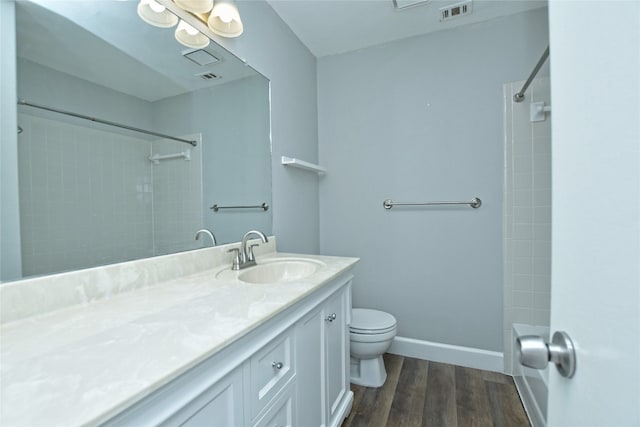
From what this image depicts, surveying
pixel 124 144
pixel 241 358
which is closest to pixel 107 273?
pixel 124 144

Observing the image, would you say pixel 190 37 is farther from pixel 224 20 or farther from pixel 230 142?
pixel 230 142

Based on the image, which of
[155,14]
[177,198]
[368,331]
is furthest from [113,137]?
[368,331]

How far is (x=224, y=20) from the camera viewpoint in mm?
1340

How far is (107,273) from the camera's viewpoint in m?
0.93

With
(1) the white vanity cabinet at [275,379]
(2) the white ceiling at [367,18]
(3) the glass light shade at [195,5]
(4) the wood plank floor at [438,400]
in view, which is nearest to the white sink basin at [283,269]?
(1) the white vanity cabinet at [275,379]

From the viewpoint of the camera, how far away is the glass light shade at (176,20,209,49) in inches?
48.7

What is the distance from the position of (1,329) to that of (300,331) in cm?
79

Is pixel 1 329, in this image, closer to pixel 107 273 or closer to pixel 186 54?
pixel 107 273

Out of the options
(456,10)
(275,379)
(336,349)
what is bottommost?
(336,349)

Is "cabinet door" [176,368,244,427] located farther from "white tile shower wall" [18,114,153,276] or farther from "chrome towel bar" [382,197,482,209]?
"chrome towel bar" [382,197,482,209]

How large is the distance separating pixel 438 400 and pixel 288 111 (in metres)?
2.03

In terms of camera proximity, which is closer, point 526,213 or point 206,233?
point 206,233

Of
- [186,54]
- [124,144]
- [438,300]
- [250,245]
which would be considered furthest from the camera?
[438,300]

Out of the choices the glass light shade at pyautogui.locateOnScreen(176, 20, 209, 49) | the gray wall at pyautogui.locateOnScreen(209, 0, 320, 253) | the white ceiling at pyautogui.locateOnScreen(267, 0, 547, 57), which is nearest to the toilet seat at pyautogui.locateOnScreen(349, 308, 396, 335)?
the gray wall at pyautogui.locateOnScreen(209, 0, 320, 253)
